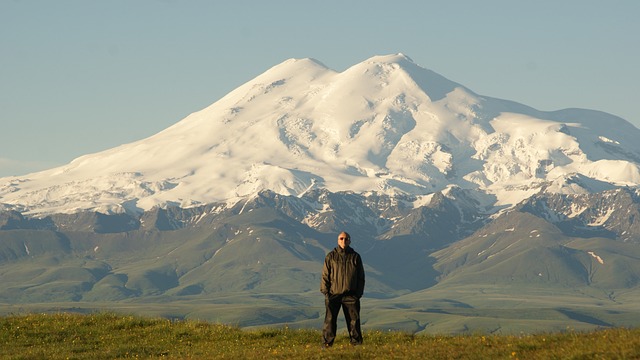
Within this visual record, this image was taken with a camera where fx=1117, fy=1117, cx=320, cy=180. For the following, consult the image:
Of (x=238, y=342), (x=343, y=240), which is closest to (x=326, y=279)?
(x=343, y=240)

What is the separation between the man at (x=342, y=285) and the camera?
137ft

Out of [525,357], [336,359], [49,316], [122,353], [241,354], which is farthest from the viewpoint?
[49,316]

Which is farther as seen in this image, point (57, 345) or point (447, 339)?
point (57, 345)

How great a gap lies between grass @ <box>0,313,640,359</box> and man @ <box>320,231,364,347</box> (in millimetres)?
954

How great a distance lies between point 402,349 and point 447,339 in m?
4.59

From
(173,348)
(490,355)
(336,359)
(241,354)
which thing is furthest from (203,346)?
(490,355)

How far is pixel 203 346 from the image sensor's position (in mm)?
47031

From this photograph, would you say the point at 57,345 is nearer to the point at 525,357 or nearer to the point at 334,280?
the point at 334,280

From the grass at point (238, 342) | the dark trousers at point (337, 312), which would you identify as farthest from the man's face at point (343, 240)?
the grass at point (238, 342)

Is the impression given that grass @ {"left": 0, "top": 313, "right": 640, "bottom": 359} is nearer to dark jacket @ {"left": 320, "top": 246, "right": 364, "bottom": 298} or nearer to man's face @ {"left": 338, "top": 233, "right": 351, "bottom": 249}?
dark jacket @ {"left": 320, "top": 246, "right": 364, "bottom": 298}

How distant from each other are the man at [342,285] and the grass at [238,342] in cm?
95

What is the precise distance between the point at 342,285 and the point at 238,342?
783cm

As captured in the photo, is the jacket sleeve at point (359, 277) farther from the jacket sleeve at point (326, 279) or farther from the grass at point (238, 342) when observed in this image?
the grass at point (238, 342)

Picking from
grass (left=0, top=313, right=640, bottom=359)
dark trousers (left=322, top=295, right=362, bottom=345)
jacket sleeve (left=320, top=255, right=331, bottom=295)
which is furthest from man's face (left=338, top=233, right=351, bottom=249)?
grass (left=0, top=313, right=640, bottom=359)
